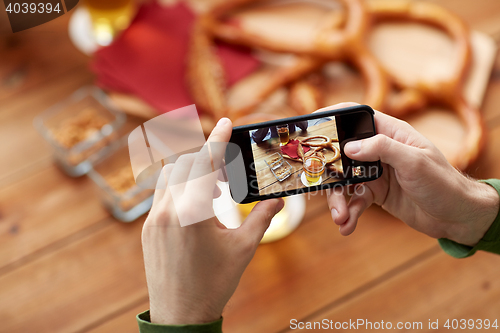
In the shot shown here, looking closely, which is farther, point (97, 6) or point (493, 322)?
point (97, 6)

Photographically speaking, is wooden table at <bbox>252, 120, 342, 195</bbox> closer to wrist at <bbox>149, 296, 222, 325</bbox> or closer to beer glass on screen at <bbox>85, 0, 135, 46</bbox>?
wrist at <bbox>149, 296, 222, 325</bbox>

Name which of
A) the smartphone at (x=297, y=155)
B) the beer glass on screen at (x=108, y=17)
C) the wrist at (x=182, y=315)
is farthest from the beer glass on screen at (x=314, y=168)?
the beer glass on screen at (x=108, y=17)

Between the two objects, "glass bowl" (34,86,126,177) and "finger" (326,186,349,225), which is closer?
"finger" (326,186,349,225)

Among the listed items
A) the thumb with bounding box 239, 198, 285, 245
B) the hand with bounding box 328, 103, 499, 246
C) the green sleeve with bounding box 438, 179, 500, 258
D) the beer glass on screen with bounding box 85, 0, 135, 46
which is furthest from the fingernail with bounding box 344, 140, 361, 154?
the beer glass on screen with bounding box 85, 0, 135, 46

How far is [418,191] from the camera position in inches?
22.3

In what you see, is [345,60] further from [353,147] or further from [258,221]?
[258,221]

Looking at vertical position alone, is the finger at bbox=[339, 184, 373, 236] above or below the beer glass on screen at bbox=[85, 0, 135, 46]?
below

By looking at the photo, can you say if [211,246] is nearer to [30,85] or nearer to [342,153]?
[342,153]

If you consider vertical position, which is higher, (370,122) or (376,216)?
(370,122)

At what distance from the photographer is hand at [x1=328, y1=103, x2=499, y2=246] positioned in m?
0.52

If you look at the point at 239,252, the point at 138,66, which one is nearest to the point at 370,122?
the point at 239,252

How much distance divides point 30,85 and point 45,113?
0.51 feet

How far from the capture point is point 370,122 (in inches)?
21.5

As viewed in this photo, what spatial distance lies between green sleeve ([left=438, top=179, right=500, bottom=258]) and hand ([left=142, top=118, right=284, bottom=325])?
0.35 metres
